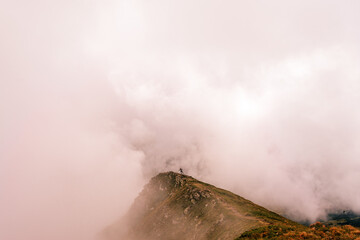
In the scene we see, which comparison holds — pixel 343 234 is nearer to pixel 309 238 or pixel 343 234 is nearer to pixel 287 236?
pixel 309 238

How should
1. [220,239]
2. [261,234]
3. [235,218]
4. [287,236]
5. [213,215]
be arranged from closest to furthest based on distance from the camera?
[287,236] → [261,234] → [220,239] → [235,218] → [213,215]

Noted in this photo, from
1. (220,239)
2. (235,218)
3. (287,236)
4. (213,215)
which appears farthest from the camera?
(213,215)

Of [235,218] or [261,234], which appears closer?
[261,234]

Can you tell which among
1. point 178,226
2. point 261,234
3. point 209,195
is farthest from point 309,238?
point 178,226

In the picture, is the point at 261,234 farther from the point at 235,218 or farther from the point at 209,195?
the point at 209,195

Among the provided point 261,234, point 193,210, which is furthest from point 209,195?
point 261,234

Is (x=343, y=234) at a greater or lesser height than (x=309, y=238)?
greater

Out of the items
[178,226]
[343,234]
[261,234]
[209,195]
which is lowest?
[178,226]

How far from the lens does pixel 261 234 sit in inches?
2795

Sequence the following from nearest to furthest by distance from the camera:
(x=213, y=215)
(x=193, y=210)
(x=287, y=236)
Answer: (x=287, y=236), (x=213, y=215), (x=193, y=210)

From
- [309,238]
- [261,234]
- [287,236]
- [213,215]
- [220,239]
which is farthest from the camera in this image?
[213,215]

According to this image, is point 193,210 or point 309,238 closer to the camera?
point 309,238

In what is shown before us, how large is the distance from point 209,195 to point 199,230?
40206 millimetres

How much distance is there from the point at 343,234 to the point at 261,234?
80.6ft
